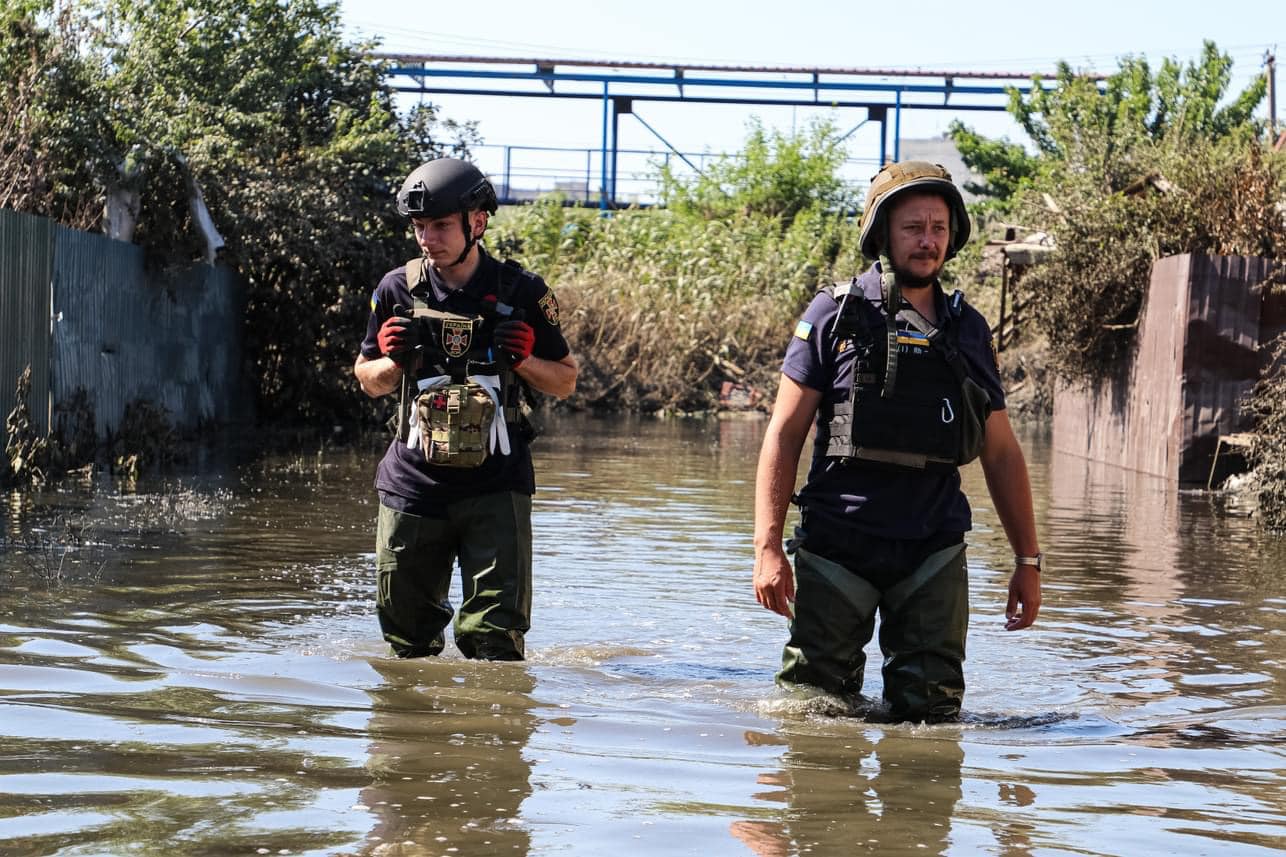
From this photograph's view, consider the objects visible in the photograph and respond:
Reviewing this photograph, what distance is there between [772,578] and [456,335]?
1.47m

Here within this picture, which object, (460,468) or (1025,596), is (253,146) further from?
(1025,596)

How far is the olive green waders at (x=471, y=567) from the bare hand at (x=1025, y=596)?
5.27ft

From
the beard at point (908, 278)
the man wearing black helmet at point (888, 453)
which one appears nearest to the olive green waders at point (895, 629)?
the man wearing black helmet at point (888, 453)

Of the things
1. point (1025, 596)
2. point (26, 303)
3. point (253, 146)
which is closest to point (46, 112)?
point (26, 303)

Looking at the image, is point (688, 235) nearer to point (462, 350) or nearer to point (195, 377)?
point (195, 377)

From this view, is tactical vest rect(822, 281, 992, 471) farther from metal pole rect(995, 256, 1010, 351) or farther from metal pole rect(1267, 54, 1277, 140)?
metal pole rect(1267, 54, 1277, 140)

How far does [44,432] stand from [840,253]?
2353 cm

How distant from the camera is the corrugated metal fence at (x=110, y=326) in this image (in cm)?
1275

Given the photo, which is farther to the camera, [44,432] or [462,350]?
[44,432]

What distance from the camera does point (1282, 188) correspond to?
16.2 meters

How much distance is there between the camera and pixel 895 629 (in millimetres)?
5230

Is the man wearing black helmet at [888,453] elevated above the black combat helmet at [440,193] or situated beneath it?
situated beneath

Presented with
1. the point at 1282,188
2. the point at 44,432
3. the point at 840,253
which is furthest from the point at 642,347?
the point at 44,432

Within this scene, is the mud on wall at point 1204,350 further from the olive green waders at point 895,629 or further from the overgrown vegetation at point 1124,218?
the olive green waders at point 895,629
